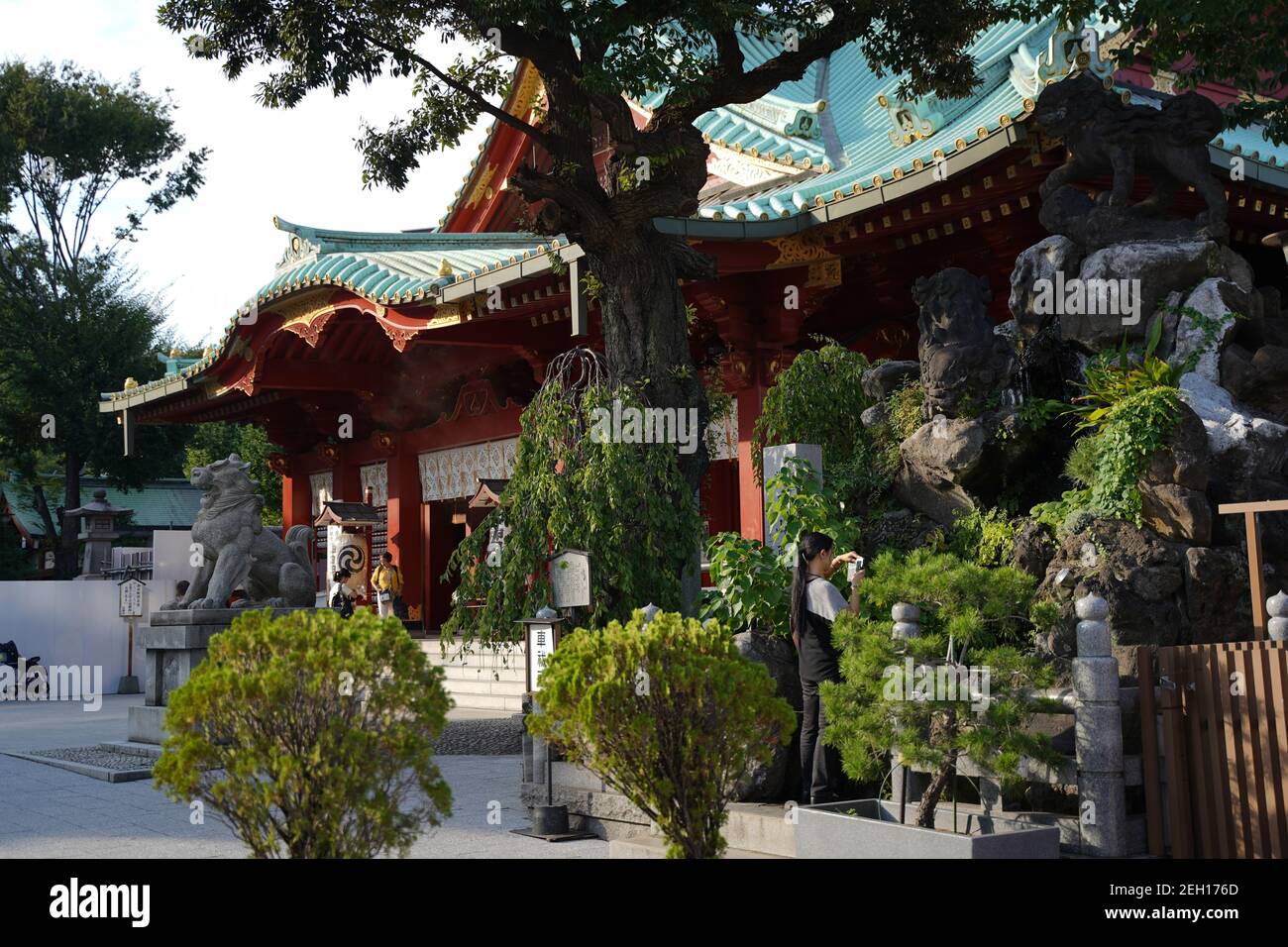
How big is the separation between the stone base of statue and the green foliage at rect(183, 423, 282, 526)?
22094mm

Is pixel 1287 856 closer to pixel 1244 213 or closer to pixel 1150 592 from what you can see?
pixel 1150 592

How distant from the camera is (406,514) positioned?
2102 centimetres

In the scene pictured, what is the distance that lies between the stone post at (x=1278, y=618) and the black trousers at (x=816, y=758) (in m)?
2.21

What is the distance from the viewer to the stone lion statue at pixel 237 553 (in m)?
12.4

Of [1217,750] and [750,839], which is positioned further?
[750,839]

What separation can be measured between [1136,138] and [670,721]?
243 inches

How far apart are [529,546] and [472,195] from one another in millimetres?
12054

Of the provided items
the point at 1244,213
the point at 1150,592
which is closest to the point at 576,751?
the point at 1150,592

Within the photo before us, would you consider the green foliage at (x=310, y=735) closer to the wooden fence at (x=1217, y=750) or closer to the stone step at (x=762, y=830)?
the stone step at (x=762, y=830)

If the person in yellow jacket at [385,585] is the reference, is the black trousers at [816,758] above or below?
below

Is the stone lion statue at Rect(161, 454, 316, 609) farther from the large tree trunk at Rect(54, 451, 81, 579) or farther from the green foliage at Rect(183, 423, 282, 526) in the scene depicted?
the green foliage at Rect(183, 423, 282, 526)

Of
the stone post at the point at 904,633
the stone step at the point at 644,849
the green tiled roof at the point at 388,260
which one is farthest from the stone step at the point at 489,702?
the stone post at the point at 904,633

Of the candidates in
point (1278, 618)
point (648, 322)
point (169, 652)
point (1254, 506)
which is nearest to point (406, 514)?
point (169, 652)

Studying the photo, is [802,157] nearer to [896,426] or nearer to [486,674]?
[896,426]
